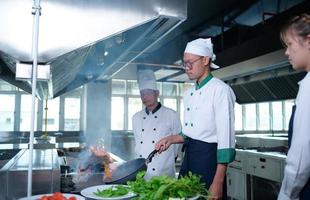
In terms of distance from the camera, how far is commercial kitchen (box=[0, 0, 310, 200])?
1.17 metres

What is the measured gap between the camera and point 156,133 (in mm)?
2682

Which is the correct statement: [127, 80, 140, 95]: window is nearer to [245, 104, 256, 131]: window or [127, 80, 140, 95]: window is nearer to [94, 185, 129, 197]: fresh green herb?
[245, 104, 256, 131]: window

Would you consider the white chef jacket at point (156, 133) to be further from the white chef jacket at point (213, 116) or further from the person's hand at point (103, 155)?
the white chef jacket at point (213, 116)

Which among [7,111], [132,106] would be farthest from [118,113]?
[7,111]

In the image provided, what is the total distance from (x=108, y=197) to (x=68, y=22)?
29.9 inches

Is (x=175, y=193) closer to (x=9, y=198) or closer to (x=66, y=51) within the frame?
(x=66, y=51)

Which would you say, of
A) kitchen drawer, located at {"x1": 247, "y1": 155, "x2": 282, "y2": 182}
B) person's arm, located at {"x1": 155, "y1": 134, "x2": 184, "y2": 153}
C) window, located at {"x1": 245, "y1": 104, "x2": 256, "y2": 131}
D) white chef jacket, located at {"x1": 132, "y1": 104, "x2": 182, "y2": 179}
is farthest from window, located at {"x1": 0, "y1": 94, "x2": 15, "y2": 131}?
person's arm, located at {"x1": 155, "y1": 134, "x2": 184, "y2": 153}

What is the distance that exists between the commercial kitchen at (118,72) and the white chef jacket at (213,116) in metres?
0.42

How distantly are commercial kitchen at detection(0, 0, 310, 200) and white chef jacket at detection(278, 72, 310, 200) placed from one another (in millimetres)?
631

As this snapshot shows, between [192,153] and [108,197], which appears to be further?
[192,153]

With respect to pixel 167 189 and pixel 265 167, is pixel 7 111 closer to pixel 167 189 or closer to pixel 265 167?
pixel 265 167

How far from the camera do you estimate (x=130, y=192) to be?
1.24 m

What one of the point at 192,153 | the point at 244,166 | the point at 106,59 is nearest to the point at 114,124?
the point at 244,166

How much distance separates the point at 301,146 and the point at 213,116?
519 mm
